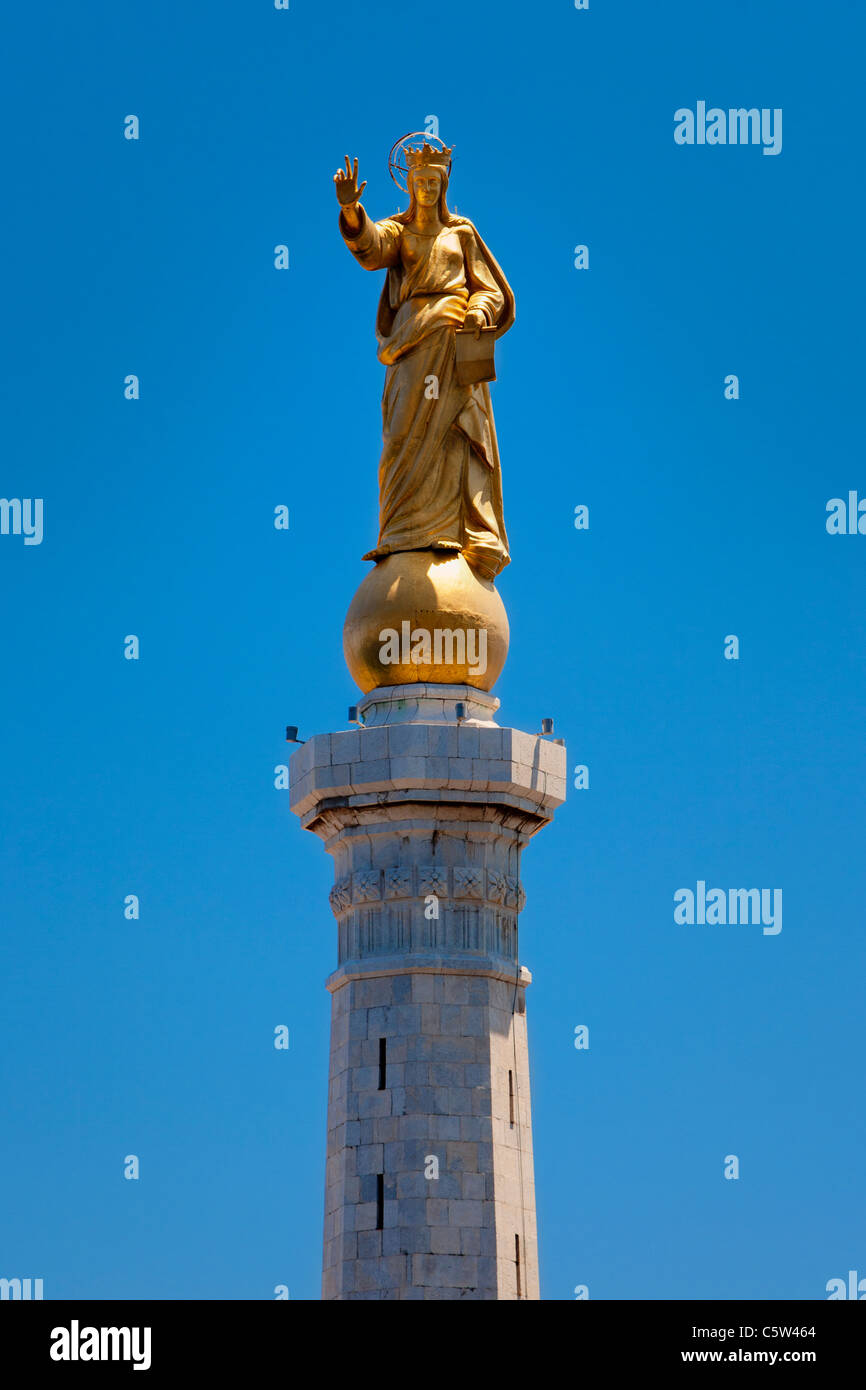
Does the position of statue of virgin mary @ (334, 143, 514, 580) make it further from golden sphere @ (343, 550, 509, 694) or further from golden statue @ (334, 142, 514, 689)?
golden sphere @ (343, 550, 509, 694)

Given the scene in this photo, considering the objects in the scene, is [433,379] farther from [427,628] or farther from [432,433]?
[427,628]

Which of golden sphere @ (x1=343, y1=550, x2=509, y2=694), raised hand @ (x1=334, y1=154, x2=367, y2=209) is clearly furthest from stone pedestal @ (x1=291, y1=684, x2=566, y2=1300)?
raised hand @ (x1=334, y1=154, x2=367, y2=209)

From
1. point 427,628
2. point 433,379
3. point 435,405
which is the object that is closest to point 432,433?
point 435,405

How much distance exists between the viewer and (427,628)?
43250 mm

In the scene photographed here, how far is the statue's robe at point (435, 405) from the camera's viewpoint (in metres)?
44.3

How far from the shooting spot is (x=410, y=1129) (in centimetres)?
4097

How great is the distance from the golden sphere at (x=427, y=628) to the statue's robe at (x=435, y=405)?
62cm

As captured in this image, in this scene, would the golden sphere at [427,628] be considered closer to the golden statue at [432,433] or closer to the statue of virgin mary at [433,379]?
the golden statue at [432,433]

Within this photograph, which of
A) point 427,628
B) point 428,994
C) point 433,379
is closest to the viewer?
point 428,994

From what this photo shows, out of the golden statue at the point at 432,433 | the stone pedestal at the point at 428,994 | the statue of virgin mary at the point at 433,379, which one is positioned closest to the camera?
the stone pedestal at the point at 428,994

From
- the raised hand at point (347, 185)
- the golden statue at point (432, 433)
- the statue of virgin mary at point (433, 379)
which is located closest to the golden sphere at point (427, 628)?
the golden statue at point (432, 433)

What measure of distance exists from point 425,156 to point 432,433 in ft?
14.1

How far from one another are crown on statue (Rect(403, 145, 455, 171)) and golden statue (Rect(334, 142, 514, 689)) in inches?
0.9

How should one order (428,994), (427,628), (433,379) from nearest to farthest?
(428,994) → (427,628) → (433,379)
